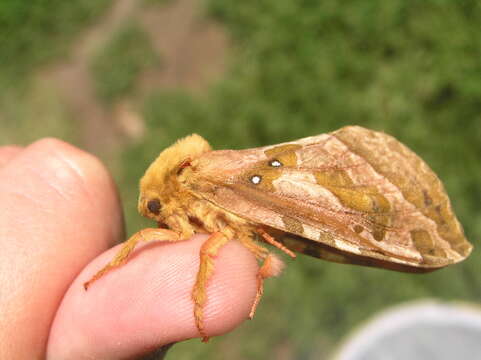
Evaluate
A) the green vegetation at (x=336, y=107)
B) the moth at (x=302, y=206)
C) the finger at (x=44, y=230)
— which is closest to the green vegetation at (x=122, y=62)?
the green vegetation at (x=336, y=107)

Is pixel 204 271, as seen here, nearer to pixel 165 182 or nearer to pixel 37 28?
pixel 165 182

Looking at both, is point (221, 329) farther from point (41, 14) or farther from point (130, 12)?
point (41, 14)

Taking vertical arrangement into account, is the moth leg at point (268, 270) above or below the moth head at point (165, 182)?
below

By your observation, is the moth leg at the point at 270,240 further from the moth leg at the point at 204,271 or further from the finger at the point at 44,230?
the finger at the point at 44,230

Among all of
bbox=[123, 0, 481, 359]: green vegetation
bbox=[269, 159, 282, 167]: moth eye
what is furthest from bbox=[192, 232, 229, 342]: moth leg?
bbox=[123, 0, 481, 359]: green vegetation

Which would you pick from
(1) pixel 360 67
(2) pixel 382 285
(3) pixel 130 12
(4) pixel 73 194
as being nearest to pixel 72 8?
(3) pixel 130 12

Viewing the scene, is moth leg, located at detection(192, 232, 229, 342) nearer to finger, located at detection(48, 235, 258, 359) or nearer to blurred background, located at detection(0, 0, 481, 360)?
finger, located at detection(48, 235, 258, 359)
